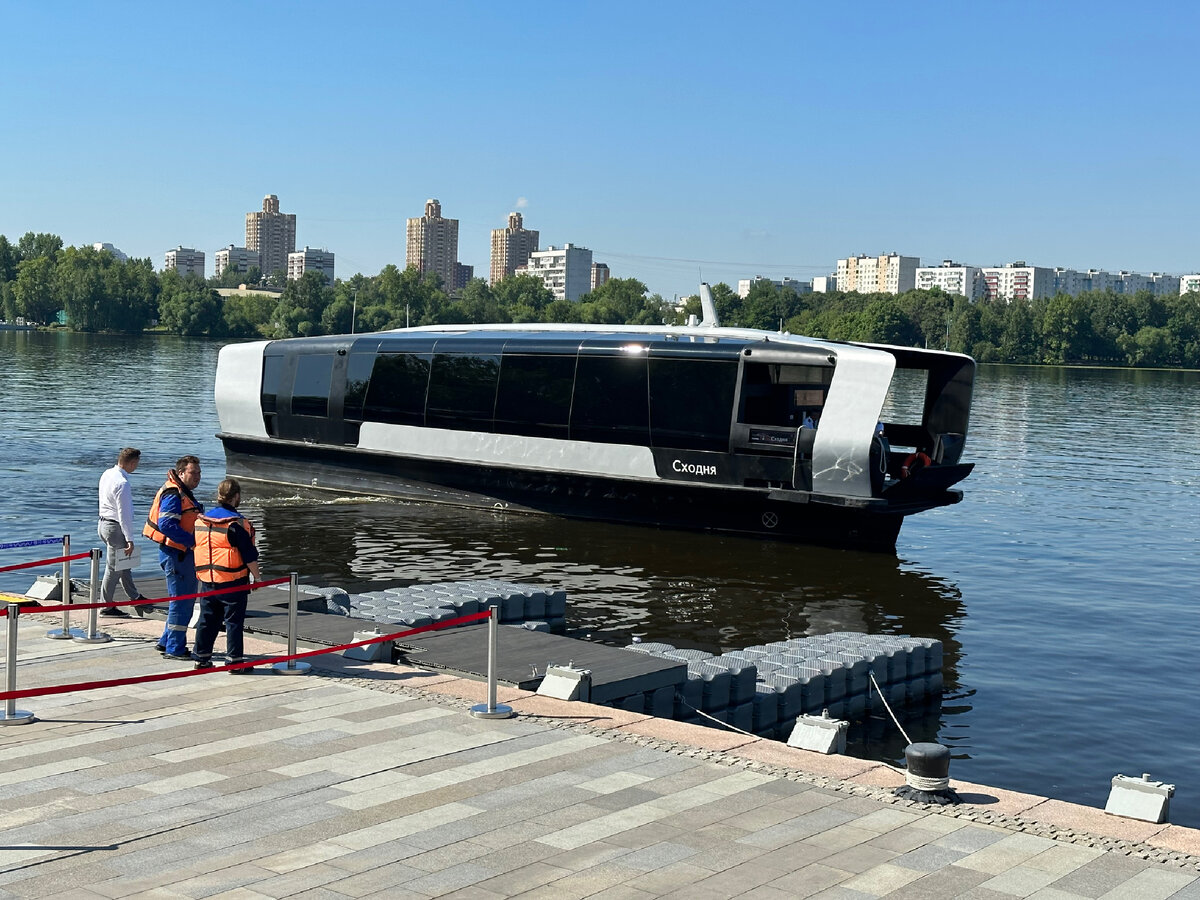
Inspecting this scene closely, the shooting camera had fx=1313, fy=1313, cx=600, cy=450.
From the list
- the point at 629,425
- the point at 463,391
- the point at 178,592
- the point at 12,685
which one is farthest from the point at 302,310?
the point at 12,685

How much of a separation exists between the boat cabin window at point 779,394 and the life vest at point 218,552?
44.1 feet

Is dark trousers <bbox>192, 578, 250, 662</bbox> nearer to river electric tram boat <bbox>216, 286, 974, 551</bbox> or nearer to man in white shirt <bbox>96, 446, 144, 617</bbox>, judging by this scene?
man in white shirt <bbox>96, 446, 144, 617</bbox>

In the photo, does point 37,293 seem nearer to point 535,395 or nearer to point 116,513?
point 535,395

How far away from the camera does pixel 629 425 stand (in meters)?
24.9

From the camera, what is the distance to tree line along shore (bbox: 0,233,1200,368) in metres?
168

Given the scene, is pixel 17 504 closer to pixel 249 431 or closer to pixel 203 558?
pixel 249 431

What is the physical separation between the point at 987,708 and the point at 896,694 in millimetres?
1102

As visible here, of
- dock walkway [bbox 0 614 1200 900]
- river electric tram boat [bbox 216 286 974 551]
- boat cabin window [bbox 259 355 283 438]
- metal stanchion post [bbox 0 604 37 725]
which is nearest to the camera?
dock walkway [bbox 0 614 1200 900]

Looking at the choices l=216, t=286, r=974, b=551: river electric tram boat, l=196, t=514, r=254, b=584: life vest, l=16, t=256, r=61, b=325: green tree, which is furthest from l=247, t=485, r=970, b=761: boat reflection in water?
l=16, t=256, r=61, b=325: green tree

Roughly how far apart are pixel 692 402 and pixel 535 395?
373 cm

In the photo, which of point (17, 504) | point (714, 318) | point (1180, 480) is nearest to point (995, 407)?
point (1180, 480)

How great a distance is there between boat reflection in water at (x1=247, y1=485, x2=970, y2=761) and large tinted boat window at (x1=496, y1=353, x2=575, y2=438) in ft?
6.29

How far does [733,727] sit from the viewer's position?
11781 millimetres

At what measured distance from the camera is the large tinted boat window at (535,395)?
25875 millimetres
